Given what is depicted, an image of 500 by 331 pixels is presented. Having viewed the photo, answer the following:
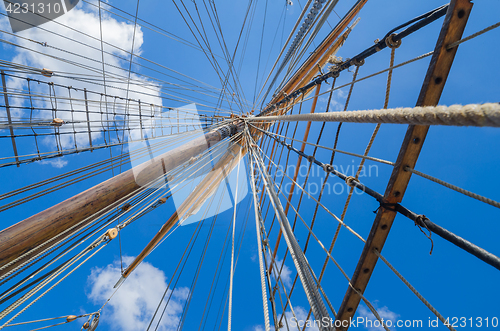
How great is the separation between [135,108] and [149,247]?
4827 millimetres

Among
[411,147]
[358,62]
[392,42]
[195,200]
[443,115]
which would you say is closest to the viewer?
[443,115]

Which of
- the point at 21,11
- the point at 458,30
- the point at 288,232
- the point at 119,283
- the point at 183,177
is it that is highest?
the point at 21,11

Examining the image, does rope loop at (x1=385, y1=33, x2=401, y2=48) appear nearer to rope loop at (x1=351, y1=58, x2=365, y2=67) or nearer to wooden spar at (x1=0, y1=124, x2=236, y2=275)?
rope loop at (x1=351, y1=58, x2=365, y2=67)

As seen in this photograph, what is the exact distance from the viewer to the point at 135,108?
7051 mm

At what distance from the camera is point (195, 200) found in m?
6.38

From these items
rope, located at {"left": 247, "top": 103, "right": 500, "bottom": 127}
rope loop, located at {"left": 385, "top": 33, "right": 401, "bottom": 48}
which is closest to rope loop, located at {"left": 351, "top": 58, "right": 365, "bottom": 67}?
rope loop, located at {"left": 385, "top": 33, "right": 401, "bottom": 48}

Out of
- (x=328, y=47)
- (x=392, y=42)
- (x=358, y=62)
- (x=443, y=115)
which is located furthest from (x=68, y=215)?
(x=328, y=47)

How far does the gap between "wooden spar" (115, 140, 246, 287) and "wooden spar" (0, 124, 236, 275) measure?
2611mm

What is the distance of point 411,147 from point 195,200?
5974 millimetres

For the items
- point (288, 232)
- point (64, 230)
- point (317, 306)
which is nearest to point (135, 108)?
point (64, 230)

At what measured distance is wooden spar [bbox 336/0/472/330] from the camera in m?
1.15

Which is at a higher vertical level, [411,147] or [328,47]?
[328,47]

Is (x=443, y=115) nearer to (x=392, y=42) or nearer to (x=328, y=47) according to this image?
(x=392, y=42)

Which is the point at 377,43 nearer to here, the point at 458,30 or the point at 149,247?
the point at 458,30
